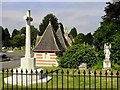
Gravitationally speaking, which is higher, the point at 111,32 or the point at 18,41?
the point at 18,41

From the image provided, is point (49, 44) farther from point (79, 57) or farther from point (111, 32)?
point (111, 32)

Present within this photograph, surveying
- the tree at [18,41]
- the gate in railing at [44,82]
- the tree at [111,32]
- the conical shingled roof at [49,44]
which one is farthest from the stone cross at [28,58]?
the tree at [18,41]

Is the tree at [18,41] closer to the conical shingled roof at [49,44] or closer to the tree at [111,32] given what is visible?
the tree at [111,32]

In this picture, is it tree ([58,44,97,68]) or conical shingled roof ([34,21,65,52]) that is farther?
conical shingled roof ([34,21,65,52])

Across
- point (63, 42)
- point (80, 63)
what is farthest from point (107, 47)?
point (63, 42)

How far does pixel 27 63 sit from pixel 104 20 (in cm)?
2253

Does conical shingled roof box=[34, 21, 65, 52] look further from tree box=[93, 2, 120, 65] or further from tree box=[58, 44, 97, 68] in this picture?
tree box=[93, 2, 120, 65]

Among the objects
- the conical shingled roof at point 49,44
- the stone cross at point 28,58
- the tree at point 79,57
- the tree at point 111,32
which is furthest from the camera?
the conical shingled roof at point 49,44

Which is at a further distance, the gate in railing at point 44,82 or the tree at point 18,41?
the tree at point 18,41

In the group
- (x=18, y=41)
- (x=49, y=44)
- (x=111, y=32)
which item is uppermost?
(x=18, y=41)

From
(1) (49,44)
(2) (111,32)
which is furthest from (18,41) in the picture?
(2) (111,32)

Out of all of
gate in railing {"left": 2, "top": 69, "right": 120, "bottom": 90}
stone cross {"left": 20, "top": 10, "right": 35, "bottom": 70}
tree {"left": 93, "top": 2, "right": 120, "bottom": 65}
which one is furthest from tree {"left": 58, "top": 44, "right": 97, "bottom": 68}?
gate in railing {"left": 2, "top": 69, "right": 120, "bottom": 90}

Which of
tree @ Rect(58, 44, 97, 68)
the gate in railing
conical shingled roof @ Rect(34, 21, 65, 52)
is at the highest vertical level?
conical shingled roof @ Rect(34, 21, 65, 52)

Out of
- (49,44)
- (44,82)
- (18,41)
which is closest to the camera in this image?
(44,82)
